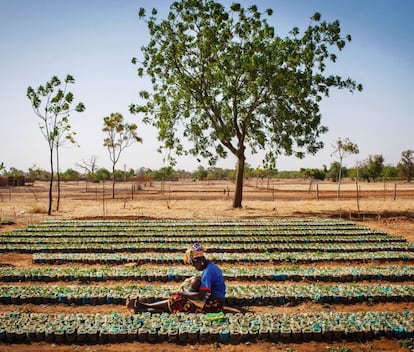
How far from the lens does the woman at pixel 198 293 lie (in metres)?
6.54

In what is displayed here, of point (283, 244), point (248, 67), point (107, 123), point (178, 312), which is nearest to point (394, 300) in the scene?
point (178, 312)

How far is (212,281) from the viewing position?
21.7ft

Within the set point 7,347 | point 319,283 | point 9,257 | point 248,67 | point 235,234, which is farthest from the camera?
point 248,67

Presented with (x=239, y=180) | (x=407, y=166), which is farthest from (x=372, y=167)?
(x=239, y=180)

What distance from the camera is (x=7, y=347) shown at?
5715mm

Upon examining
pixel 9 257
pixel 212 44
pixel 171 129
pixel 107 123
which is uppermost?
pixel 212 44

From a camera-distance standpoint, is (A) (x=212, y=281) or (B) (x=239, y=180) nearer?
(A) (x=212, y=281)

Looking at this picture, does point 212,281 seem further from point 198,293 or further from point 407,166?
point 407,166

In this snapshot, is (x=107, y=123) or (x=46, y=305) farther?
(x=107, y=123)

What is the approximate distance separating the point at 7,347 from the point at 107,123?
34.8m

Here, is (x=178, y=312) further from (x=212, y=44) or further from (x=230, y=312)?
(x=212, y=44)

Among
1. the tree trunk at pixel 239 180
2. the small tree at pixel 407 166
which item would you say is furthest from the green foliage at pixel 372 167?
the tree trunk at pixel 239 180

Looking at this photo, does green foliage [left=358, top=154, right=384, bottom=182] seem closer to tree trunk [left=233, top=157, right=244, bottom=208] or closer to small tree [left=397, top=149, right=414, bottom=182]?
small tree [left=397, top=149, right=414, bottom=182]

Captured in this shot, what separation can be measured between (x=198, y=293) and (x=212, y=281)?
341 millimetres
